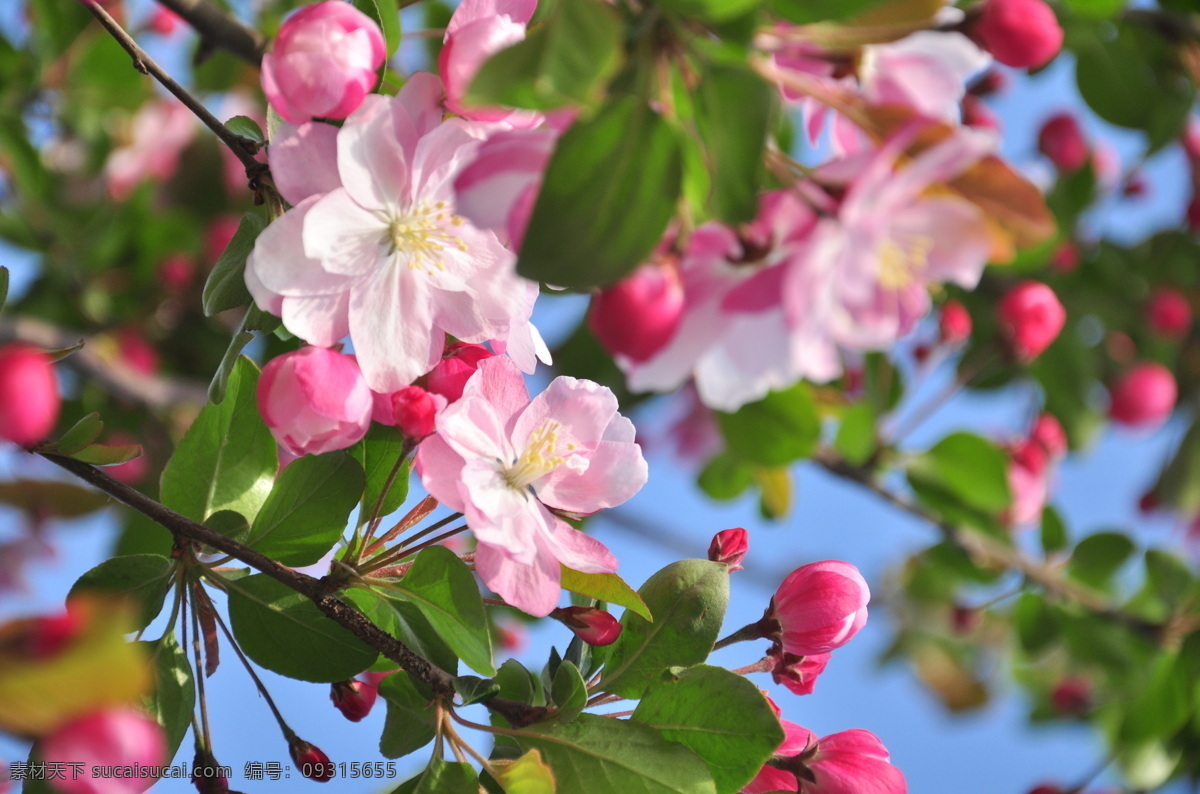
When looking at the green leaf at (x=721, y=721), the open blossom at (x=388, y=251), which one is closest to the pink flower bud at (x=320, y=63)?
the open blossom at (x=388, y=251)

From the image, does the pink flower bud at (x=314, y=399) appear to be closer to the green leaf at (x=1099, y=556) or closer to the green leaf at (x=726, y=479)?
the green leaf at (x=726, y=479)

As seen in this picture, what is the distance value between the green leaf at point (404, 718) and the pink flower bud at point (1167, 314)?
1985mm

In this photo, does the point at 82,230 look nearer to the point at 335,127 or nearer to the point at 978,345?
the point at 335,127

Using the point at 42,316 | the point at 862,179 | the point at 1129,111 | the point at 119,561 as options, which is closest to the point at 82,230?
the point at 42,316

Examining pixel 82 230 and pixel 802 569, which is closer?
pixel 802 569

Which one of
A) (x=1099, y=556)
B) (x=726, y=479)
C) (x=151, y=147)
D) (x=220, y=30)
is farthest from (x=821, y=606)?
(x=151, y=147)

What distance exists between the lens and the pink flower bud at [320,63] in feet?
2.02

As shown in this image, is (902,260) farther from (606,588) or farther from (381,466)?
(381,466)

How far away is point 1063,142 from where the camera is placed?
220cm

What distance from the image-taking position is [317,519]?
0.76 metres

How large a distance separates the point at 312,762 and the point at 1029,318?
1339 mm

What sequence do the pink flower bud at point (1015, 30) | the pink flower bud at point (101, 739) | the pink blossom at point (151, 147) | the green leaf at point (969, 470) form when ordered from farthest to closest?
1. the pink blossom at point (151, 147)
2. the green leaf at point (969, 470)
3. the pink flower bud at point (1015, 30)
4. the pink flower bud at point (101, 739)

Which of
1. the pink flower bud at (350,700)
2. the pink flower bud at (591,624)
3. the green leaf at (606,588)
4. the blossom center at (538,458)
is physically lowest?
the pink flower bud at (350,700)

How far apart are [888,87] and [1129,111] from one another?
1389 mm
